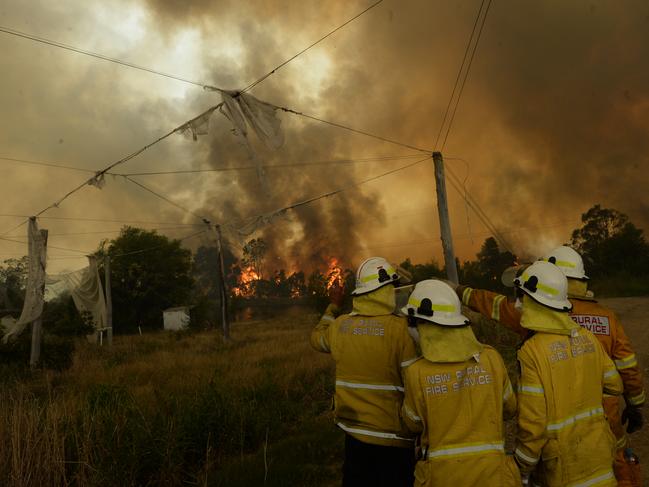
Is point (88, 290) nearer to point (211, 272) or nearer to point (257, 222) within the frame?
point (257, 222)

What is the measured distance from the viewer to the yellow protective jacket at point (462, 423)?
7.70 ft

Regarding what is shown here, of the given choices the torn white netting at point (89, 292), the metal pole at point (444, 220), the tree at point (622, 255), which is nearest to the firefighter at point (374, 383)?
the metal pole at point (444, 220)

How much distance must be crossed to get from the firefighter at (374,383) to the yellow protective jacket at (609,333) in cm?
105

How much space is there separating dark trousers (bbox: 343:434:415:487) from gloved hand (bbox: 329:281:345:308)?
1.18 m

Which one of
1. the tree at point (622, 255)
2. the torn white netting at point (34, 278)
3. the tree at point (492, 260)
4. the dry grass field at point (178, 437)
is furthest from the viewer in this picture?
the tree at point (492, 260)

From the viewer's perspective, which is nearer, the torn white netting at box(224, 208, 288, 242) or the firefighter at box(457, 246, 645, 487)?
the firefighter at box(457, 246, 645, 487)

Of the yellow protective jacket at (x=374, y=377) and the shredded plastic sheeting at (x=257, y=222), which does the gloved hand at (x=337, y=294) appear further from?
the shredded plastic sheeting at (x=257, y=222)

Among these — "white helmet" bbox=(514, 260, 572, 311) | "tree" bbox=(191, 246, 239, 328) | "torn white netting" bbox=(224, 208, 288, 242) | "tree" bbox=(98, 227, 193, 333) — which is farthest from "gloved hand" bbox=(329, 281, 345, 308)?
"tree" bbox=(191, 246, 239, 328)

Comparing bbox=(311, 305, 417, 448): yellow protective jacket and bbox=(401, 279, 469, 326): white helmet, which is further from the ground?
bbox=(401, 279, 469, 326): white helmet

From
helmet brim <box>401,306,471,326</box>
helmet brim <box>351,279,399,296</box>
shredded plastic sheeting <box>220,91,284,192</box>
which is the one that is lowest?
helmet brim <box>401,306,471,326</box>

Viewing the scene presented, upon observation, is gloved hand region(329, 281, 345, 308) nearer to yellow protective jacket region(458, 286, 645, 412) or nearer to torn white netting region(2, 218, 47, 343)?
yellow protective jacket region(458, 286, 645, 412)

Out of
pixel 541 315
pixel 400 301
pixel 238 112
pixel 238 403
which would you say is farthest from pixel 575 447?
pixel 238 112

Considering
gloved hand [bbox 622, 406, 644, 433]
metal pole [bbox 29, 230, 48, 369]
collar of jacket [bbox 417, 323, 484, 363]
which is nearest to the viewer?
collar of jacket [bbox 417, 323, 484, 363]

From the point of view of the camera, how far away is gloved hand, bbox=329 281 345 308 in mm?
3877
